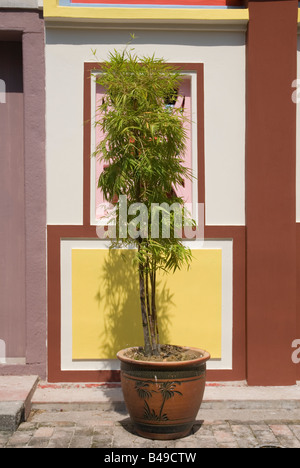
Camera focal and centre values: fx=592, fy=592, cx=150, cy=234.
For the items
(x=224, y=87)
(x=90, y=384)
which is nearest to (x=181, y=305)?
(x=90, y=384)

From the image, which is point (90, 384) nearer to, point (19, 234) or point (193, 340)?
point (193, 340)

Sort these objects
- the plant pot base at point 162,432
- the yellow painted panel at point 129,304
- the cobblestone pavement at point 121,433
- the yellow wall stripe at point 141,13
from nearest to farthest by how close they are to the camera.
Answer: the cobblestone pavement at point 121,433
the plant pot base at point 162,432
the yellow wall stripe at point 141,13
the yellow painted panel at point 129,304

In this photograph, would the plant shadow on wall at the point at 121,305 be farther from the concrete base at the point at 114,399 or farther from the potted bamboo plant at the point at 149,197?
the potted bamboo plant at the point at 149,197

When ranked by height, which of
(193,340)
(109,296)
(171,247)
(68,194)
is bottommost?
(193,340)

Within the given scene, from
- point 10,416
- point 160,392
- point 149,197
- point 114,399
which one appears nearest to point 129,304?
point 114,399

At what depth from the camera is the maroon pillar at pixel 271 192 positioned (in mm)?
6051

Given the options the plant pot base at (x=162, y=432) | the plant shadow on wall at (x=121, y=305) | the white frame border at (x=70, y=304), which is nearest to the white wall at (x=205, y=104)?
the white frame border at (x=70, y=304)

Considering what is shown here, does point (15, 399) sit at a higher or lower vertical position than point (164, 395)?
lower

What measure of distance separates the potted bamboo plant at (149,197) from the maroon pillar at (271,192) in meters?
1.29

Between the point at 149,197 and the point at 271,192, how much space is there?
5.64 ft

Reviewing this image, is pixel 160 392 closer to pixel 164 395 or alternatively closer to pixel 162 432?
pixel 164 395

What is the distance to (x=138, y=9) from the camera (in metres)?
6.02

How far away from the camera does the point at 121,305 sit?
6.13 m

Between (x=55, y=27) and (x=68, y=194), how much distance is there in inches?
67.8
